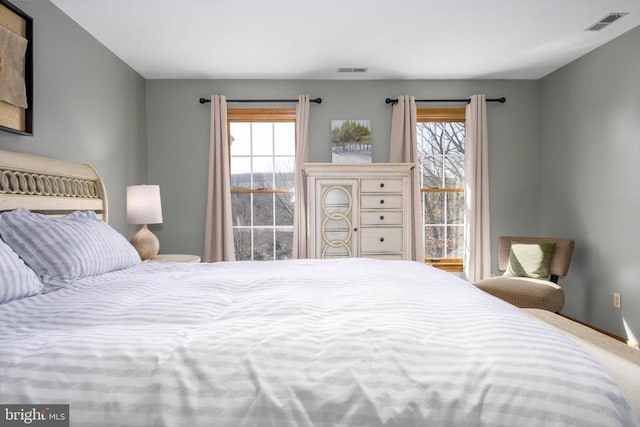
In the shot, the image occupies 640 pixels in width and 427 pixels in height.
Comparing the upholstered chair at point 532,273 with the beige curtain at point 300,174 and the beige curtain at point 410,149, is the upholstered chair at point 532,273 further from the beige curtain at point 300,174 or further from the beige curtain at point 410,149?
the beige curtain at point 300,174

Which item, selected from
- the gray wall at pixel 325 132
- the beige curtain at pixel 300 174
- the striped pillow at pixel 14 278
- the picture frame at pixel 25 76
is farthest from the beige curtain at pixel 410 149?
the striped pillow at pixel 14 278

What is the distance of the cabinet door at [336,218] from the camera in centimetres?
375

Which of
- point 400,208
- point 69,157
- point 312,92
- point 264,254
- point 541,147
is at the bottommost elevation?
point 264,254

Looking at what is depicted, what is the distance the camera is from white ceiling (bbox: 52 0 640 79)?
8.86 ft

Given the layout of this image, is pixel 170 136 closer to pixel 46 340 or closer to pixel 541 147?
pixel 46 340

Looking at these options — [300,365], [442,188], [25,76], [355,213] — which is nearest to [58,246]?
[25,76]

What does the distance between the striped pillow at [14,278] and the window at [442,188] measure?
3743mm

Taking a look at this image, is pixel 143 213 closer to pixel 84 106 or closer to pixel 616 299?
pixel 84 106

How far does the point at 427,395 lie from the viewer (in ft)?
2.58

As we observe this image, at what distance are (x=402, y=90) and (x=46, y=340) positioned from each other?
409cm

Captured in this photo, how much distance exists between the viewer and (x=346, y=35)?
10.3 feet

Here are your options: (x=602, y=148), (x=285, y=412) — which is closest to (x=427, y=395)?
(x=285, y=412)

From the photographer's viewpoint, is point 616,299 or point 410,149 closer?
point 616,299

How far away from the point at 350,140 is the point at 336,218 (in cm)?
101
